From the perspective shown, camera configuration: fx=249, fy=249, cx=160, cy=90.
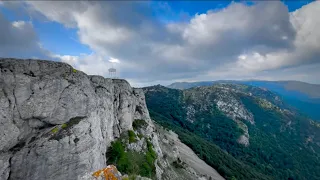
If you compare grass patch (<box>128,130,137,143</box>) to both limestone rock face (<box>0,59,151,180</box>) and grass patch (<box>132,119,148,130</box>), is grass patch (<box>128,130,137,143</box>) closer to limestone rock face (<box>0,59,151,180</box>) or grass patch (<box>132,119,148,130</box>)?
grass patch (<box>132,119,148,130</box>)

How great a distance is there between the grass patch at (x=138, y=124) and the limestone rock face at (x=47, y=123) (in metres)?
19.8

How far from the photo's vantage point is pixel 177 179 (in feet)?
216

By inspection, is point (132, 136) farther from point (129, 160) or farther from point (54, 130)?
point (54, 130)

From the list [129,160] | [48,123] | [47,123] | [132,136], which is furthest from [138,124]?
[47,123]

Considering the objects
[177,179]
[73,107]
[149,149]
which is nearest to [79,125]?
[73,107]

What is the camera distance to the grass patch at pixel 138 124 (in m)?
68.2

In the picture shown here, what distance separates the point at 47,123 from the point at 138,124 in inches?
1254

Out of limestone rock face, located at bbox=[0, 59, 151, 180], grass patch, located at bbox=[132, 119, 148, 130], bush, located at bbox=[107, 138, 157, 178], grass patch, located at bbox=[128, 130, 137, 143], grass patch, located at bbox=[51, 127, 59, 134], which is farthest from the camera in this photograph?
grass patch, located at bbox=[132, 119, 148, 130]

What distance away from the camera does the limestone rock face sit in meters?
36.0

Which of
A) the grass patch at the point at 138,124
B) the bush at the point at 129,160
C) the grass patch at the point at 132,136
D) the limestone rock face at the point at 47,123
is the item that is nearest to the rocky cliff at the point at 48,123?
the limestone rock face at the point at 47,123

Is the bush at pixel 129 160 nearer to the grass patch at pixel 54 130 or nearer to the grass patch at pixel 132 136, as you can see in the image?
the grass patch at pixel 132 136

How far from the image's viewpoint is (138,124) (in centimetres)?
6975

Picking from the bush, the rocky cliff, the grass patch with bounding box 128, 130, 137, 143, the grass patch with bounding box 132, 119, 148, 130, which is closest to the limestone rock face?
the rocky cliff

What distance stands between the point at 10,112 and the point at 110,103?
70.4 ft
